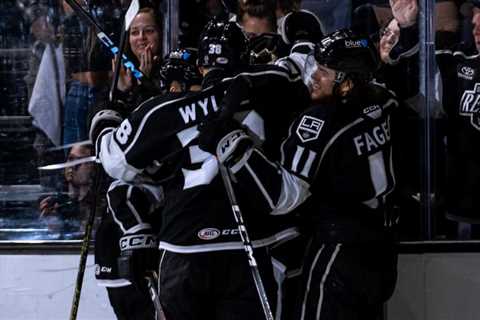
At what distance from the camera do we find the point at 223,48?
10.7 ft

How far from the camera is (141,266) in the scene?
3535 mm

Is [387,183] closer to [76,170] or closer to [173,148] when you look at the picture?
[173,148]

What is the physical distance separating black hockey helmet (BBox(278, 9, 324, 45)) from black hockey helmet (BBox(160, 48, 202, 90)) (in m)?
0.70

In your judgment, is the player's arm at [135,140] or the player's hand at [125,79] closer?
the player's arm at [135,140]

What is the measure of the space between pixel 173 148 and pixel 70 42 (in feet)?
4.18

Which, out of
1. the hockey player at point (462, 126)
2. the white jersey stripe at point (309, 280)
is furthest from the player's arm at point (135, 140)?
the hockey player at point (462, 126)

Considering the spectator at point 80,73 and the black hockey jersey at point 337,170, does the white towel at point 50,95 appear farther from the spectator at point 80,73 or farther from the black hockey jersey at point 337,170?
the black hockey jersey at point 337,170

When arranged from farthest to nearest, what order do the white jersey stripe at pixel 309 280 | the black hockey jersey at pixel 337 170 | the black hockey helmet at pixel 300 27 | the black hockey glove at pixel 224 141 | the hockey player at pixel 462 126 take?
the hockey player at pixel 462 126, the black hockey helmet at pixel 300 27, the white jersey stripe at pixel 309 280, the black hockey jersey at pixel 337 170, the black hockey glove at pixel 224 141

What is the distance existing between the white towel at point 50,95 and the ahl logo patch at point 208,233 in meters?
1.34

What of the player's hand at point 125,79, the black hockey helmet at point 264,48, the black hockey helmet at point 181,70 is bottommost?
the player's hand at point 125,79

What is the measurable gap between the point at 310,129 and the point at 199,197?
41 cm

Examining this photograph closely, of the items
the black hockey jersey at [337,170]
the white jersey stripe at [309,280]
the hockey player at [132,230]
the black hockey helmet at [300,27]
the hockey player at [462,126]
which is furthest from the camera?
the hockey player at [462,126]

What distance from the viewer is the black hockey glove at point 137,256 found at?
138 inches

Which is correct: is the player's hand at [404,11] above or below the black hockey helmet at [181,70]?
above
